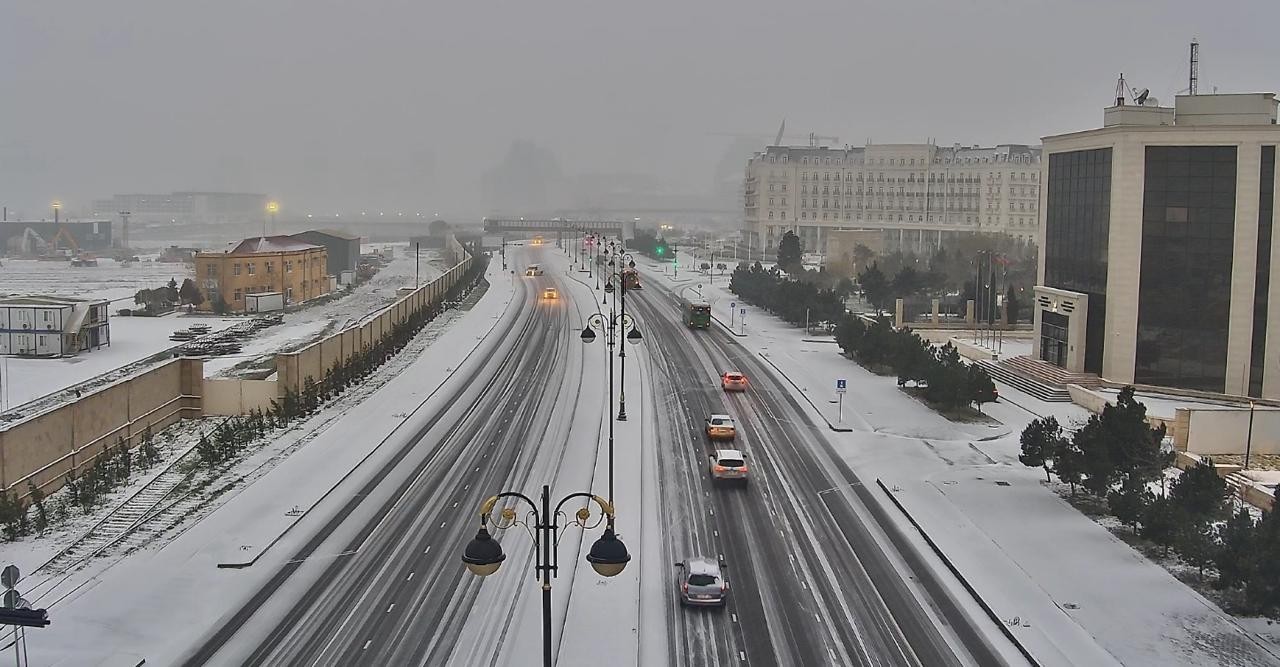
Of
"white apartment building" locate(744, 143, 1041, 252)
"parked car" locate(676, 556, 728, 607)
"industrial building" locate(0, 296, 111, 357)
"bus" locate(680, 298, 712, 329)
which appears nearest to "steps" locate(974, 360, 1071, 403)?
"bus" locate(680, 298, 712, 329)

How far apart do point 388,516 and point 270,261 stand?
6999cm

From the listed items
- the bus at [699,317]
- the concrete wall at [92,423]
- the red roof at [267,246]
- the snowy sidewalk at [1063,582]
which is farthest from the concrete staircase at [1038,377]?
the red roof at [267,246]

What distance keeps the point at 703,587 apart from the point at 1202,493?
12572mm

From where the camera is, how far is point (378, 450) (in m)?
36.7

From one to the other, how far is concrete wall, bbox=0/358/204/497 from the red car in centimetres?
2188

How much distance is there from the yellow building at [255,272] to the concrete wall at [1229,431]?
240 ft

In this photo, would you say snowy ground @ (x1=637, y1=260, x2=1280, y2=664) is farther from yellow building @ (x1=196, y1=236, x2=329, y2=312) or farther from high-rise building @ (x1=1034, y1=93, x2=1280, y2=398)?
yellow building @ (x1=196, y1=236, x2=329, y2=312)

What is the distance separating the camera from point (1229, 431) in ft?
121

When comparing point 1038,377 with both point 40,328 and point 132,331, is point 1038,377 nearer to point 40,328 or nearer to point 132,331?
point 40,328

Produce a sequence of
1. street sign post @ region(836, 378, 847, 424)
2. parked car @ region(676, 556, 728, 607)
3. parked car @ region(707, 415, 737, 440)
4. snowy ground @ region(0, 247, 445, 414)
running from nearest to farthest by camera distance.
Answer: parked car @ region(676, 556, 728, 607)
parked car @ region(707, 415, 737, 440)
street sign post @ region(836, 378, 847, 424)
snowy ground @ region(0, 247, 445, 414)

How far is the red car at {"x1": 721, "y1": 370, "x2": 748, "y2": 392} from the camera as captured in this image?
49188mm

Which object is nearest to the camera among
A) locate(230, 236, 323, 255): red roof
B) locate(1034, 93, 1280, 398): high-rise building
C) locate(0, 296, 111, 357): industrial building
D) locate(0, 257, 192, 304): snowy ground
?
locate(1034, 93, 1280, 398): high-rise building

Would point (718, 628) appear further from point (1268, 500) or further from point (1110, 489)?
point (1268, 500)

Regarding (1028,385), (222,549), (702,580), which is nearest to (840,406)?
(1028,385)
